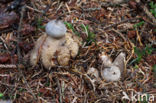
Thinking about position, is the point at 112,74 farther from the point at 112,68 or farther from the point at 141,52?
the point at 141,52

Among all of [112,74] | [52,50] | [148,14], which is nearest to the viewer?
[52,50]

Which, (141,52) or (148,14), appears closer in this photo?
(141,52)

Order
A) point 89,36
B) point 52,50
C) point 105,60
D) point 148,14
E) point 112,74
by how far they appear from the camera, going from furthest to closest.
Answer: point 148,14 → point 89,36 → point 105,60 → point 112,74 → point 52,50

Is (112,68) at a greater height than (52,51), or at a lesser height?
lesser

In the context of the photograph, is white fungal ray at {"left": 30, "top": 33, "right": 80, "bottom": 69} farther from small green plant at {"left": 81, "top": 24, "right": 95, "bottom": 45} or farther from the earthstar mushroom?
small green plant at {"left": 81, "top": 24, "right": 95, "bottom": 45}

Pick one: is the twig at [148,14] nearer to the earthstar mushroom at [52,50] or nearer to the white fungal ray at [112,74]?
the white fungal ray at [112,74]

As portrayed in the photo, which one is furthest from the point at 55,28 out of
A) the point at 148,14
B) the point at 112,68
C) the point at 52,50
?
the point at 148,14

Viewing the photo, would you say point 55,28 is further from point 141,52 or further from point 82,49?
→ point 141,52

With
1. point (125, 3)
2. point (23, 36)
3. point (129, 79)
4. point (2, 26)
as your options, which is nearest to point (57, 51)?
point (23, 36)


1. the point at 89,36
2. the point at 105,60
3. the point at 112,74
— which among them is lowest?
the point at 112,74
